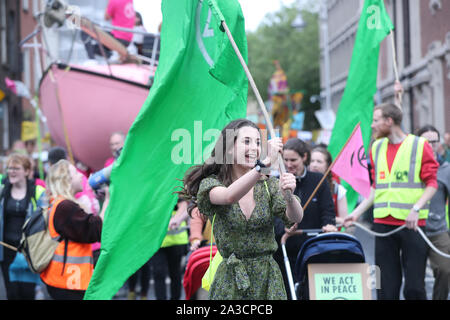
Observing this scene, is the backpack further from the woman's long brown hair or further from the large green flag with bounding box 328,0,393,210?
the large green flag with bounding box 328,0,393,210

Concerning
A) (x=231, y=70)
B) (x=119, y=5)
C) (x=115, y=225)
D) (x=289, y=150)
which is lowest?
(x=115, y=225)

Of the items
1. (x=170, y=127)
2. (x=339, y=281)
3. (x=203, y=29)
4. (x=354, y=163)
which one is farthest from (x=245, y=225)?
(x=354, y=163)

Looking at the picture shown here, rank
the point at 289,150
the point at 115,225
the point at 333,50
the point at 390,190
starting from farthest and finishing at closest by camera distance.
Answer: the point at 333,50 < the point at 390,190 < the point at 289,150 < the point at 115,225

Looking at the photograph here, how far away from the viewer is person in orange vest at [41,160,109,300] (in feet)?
19.8

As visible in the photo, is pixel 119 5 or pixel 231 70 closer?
pixel 231 70

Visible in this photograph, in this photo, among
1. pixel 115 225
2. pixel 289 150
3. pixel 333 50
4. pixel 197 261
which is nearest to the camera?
pixel 115 225

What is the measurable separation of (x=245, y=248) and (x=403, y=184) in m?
2.88

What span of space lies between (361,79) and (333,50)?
52.8 meters

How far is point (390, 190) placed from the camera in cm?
665

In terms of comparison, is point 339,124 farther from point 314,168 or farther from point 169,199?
point 169,199

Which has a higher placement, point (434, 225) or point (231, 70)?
point (231, 70)

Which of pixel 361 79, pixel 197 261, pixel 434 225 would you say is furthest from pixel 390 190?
pixel 197 261

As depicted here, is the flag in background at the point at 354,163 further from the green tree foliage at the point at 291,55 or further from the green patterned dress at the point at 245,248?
the green tree foliage at the point at 291,55

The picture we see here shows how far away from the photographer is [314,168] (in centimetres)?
746
